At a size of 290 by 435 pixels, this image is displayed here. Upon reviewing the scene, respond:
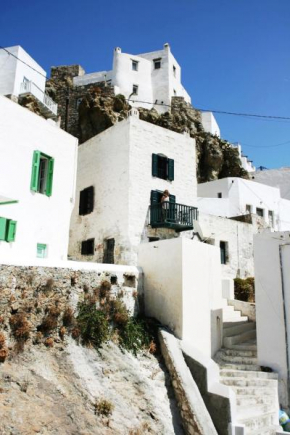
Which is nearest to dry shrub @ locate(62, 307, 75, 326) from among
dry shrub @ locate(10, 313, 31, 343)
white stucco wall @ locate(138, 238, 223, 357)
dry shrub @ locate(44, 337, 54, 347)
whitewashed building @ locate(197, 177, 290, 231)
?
dry shrub @ locate(44, 337, 54, 347)

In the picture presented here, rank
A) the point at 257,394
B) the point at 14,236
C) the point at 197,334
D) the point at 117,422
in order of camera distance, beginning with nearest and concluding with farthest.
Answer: the point at 117,422 < the point at 257,394 < the point at 197,334 < the point at 14,236

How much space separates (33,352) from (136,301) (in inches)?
183

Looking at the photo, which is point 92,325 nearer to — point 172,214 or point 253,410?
point 253,410

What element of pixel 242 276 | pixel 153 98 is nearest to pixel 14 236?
pixel 242 276

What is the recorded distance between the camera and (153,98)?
4394 centimetres

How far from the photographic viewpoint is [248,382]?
37.1 ft

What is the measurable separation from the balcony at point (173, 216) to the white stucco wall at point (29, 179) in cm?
425

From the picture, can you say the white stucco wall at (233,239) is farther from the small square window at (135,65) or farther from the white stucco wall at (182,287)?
the small square window at (135,65)

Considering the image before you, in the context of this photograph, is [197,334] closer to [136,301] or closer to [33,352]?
[136,301]

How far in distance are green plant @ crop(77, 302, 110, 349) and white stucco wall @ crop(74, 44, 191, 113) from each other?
113 ft

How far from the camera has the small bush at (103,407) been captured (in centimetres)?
844

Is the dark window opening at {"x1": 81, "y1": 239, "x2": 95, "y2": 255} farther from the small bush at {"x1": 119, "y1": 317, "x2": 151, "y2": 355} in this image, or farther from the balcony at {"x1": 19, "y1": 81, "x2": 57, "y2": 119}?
the balcony at {"x1": 19, "y1": 81, "x2": 57, "y2": 119}

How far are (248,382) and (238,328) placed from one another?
14.1 feet

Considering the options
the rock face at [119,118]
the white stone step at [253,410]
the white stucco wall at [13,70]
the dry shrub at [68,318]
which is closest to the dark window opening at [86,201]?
the dry shrub at [68,318]
